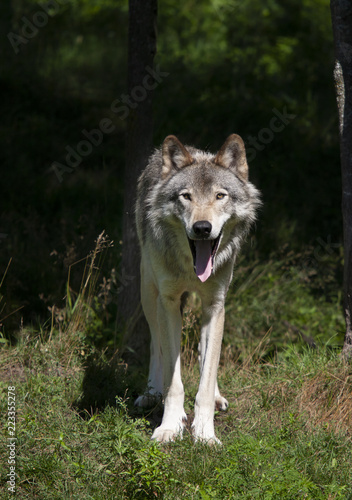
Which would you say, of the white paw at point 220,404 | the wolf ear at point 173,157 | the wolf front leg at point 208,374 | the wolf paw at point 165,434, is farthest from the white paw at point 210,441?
the wolf ear at point 173,157

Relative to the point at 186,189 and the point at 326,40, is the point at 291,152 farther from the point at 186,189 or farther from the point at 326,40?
the point at 186,189

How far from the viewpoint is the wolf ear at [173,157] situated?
4.43 m

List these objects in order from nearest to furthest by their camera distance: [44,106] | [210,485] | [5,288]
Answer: [210,485]
[5,288]
[44,106]

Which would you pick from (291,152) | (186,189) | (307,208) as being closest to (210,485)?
(186,189)

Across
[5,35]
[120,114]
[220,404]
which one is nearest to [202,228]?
[220,404]

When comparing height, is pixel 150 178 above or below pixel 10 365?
above

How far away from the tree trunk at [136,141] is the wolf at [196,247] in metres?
1.16

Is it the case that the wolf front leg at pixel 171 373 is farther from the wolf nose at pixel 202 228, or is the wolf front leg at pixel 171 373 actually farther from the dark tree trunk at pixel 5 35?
the dark tree trunk at pixel 5 35

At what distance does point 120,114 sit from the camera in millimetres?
10469

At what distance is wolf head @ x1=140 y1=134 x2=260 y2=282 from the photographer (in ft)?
13.2

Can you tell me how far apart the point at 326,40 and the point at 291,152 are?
12.1 ft

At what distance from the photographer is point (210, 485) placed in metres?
3.48

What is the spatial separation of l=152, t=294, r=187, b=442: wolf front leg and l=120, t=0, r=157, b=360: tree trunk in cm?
134

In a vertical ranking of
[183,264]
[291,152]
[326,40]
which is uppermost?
[326,40]
